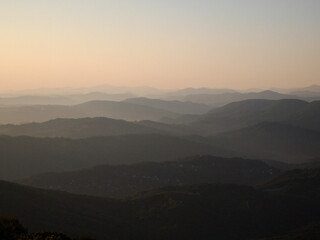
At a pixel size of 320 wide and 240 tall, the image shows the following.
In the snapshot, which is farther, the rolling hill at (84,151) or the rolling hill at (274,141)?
the rolling hill at (274,141)

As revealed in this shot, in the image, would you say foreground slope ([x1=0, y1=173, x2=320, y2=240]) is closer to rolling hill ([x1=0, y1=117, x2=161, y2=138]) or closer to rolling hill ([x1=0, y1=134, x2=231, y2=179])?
rolling hill ([x1=0, y1=134, x2=231, y2=179])

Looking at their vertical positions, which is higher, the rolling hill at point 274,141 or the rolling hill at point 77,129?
the rolling hill at point 77,129

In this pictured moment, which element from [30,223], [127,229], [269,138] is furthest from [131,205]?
[269,138]

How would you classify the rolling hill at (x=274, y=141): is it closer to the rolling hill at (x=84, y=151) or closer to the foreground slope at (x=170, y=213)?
the rolling hill at (x=84, y=151)

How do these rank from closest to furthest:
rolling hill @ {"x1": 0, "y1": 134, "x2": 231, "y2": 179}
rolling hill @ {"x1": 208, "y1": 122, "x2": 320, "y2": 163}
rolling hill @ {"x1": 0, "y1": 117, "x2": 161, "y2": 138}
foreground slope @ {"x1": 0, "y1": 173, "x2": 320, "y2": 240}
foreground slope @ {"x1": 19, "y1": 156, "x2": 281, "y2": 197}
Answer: foreground slope @ {"x1": 0, "y1": 173, "x2": 320, "y2": 240}
foreground slope @ {"x1": 19, "y1": 156, "x2": 281, "y2": 197}
rolling hill @ {"x1": 0, "y1": 134, "x2": 231, "y2": 179}
rolling hill @ {"x1": 208, "y1": 122, "x2": 320, "y2": 163}
rolling hill @ {"x1": 0, "y1": 117, "x2": 161, "y2": 138}

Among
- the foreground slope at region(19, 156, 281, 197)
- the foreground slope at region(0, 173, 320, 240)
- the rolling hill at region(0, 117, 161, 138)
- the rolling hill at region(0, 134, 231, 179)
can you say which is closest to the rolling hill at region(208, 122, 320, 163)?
the rolling hill at region(0, 134, 231, 179)

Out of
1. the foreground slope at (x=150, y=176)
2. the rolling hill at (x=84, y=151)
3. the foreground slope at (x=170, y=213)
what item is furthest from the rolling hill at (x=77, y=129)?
the foreground slope at (x=170, y=213)

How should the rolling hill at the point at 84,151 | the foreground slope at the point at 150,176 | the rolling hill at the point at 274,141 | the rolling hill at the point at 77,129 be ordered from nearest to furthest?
1. the foreground slope at the point at 150,176
2. the rolling hill at the point at 84,151
3. the rolling hill at the point at 274,141
4. the rolling hill at the point at 77,129

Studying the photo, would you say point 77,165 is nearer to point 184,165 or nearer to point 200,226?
point 184,165

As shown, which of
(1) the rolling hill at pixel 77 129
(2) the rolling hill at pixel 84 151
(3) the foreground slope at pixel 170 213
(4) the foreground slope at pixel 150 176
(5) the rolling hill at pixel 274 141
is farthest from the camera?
(1) the rolling hill at pixel 77 129

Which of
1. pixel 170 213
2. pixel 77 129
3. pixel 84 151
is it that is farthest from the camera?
pixel 77 129

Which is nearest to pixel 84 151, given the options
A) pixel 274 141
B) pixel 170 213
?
pixel 170 213

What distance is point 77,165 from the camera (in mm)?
94625

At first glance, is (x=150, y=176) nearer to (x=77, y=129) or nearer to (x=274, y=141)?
(x=77, y=129)
